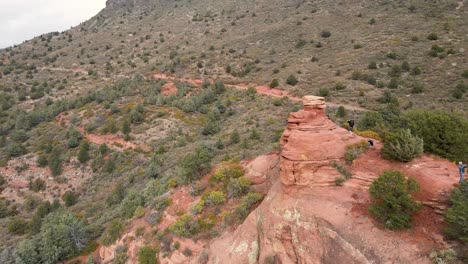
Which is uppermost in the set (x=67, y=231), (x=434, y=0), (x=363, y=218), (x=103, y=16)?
(x=103, y=16)

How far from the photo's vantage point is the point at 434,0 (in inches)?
1858

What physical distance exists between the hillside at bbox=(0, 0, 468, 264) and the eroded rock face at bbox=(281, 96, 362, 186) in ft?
0.18

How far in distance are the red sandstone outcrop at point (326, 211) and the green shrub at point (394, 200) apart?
0.28 m

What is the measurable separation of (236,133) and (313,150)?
16.2 metres

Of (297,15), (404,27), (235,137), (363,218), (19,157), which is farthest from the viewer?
(297,15)

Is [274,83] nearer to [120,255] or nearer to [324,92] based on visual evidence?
[324,92]

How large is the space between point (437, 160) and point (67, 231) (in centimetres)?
2405

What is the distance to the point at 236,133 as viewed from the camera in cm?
2664

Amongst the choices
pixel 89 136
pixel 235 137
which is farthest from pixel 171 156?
pixel 89 136

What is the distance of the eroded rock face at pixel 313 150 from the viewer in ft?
34.5

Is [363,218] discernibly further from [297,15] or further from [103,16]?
[103,16]

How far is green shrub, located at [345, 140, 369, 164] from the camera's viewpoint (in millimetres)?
10664

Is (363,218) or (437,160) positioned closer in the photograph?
(363,218)

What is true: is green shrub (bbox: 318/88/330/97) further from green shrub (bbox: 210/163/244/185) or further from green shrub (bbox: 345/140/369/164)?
green shrub (bbox: 345/140/369/164)
